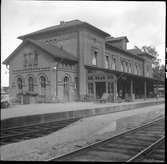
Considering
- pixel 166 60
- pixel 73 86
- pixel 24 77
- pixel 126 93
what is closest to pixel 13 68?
pixel 24 77

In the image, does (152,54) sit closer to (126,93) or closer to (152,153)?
(126,93)

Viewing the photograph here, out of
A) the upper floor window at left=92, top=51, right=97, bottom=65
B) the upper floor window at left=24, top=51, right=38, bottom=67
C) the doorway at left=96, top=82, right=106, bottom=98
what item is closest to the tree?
the upper floor window at left=92, top=51, right=97, bottom=65

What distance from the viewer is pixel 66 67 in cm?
2792

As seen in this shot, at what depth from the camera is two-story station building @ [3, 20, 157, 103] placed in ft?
82.8

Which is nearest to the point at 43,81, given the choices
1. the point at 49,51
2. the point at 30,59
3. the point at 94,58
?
the point at 30,59

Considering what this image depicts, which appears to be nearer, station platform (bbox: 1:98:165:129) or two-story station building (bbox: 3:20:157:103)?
station platform (bbox: 1:98:165:129)

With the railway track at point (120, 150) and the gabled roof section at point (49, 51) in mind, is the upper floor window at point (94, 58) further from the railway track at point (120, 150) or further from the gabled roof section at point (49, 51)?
the railway track at point (120, 150)

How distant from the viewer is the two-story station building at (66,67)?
25.2 metres

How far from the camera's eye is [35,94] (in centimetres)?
2503

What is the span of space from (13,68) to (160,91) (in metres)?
24.5

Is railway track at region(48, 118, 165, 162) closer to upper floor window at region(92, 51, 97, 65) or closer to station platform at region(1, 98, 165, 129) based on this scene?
station platform at region(1, 98, 165, 129)

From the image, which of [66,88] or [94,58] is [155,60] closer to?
[94,58]

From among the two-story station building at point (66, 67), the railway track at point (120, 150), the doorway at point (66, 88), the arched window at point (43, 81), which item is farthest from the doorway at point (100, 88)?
the railway track at point (120, 150)

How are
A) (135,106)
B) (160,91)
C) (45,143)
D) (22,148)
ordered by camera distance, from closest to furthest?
(22,148)
(45,143)
(135,106)
(160,91)
